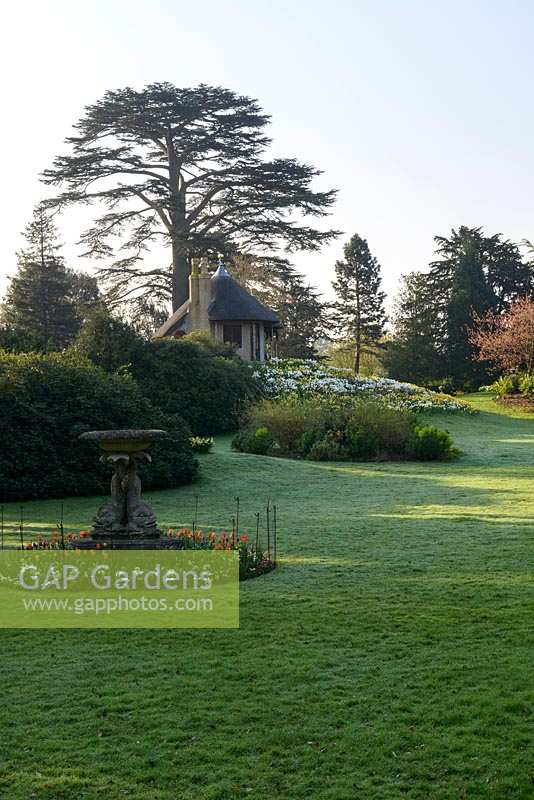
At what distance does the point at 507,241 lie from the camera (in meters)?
53.9

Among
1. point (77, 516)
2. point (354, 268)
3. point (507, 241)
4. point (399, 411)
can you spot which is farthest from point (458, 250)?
point (77, 516)

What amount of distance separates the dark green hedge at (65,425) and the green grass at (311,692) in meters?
5.94

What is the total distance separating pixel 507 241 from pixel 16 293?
80.8ft

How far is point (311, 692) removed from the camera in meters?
6.31

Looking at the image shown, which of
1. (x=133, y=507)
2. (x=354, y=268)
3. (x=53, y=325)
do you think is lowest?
(x=133, y=507)

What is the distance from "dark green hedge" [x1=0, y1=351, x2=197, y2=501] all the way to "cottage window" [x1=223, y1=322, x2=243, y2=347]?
21.9 m

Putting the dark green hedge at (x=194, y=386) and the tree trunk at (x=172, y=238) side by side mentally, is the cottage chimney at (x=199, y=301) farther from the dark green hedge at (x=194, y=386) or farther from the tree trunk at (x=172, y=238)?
the dark green hedge at (x=194, y=386)

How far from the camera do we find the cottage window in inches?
1581

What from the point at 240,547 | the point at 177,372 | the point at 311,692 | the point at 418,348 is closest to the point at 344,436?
the point at 177,372

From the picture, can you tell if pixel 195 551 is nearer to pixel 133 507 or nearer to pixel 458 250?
pixel 133 507

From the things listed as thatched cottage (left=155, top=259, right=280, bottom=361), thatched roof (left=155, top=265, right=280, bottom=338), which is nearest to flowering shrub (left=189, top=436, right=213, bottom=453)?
thatched cottage (left=155, top=259, right=280, bottom=361)

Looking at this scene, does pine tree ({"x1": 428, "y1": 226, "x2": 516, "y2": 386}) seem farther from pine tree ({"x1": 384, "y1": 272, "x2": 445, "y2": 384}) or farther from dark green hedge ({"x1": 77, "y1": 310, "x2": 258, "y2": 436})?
dark green hedge ({"x1": 77, "y1": 310, "x2": 258, "y2": 436})

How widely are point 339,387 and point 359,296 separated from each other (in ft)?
81.0

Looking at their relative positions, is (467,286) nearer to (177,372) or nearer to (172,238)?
(172,238)
